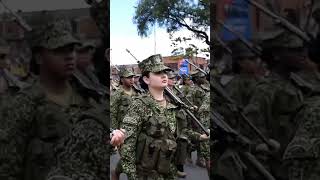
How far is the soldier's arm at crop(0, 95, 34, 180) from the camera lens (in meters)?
2.99

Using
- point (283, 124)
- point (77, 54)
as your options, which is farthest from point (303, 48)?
point (77, 54)

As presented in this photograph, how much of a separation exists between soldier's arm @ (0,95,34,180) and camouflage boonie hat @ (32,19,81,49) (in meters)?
0.32

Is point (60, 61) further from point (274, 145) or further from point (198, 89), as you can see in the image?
point (198, 89)

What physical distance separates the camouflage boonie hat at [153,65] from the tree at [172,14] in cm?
447

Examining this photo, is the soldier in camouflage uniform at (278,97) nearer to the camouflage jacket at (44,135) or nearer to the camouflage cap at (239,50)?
→ the camouflage cap at (239,50)

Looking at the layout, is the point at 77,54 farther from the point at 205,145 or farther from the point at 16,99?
the point at 205,145

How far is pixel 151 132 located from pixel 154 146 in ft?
0.40

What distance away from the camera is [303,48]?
9.00ft

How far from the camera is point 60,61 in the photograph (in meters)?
2.96

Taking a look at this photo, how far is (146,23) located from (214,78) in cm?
649

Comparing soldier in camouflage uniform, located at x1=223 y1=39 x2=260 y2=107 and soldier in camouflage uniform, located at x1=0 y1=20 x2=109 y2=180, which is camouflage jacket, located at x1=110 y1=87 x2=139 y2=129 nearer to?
soldier in camouflage uniform, located at x1=0 y1=20 x2=109 y2=180

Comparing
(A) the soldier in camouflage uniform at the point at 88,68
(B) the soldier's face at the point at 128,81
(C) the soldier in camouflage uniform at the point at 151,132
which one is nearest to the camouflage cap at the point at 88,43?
(A) the soldier in camouflage uniform at the point at 88,68

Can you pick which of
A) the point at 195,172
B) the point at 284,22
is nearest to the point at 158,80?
the point at 284,22

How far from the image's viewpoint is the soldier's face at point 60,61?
2928 millimetres
